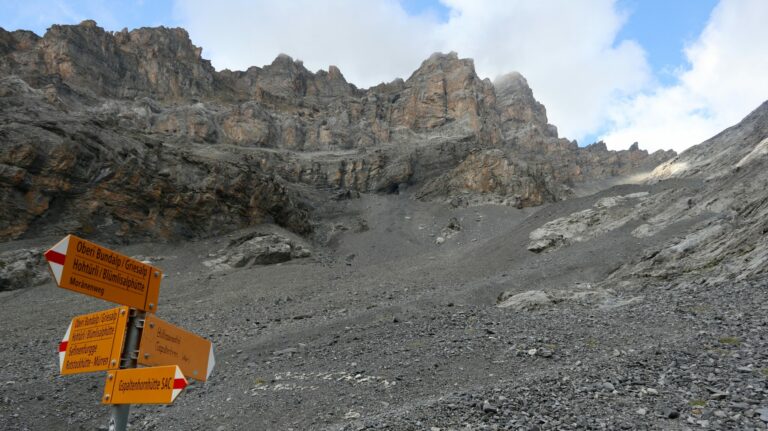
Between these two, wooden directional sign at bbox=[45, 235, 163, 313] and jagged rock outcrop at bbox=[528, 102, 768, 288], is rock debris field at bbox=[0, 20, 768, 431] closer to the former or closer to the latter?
jagged rock outcrop at bbox=[528, 102, 768, 288]

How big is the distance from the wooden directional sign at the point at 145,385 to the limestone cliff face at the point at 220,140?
135 feet

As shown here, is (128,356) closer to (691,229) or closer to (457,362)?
(457,362)

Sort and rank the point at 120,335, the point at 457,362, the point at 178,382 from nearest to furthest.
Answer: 1. the point at 178,382
2. the point at 120,335
3. the point at 457,362

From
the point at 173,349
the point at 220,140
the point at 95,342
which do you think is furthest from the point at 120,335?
the point at 220,140

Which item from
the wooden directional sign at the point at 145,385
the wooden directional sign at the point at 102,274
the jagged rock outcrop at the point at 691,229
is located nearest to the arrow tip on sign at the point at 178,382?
the wooden directional sign at the point at 145,385

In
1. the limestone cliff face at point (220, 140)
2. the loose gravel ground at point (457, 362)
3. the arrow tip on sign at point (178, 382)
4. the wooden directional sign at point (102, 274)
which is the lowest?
the loose gravel ground at point (457, 362)

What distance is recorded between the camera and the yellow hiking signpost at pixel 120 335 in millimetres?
3562

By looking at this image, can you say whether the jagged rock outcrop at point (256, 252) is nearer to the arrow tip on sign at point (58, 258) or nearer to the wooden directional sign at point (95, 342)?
the wooden directional sign at point (95, 342)

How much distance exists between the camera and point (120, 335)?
3770 mm

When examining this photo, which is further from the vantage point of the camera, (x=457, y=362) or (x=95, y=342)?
(x=457, y=362)

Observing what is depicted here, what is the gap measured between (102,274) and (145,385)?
0.97 metres

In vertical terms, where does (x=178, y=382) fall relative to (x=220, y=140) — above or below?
below

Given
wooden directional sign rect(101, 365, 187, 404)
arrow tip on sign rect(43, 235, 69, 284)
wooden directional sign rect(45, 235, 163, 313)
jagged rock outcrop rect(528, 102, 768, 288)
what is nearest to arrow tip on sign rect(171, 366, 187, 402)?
wooden directional sign rect(101, 365, 187, 404)

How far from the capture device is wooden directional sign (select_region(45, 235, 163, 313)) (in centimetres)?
358
